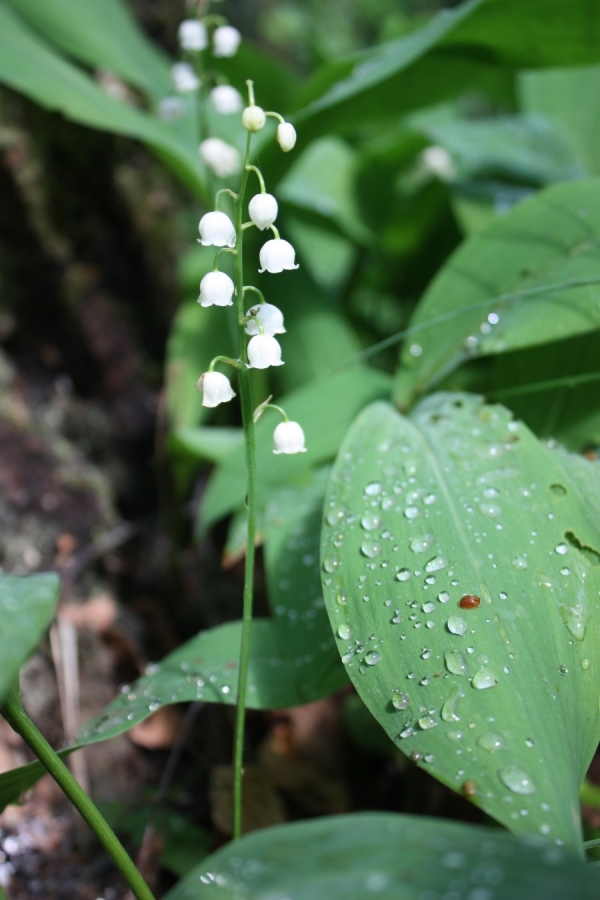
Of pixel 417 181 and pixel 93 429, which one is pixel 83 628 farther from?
pixel 417 181

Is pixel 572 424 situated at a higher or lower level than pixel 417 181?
lower

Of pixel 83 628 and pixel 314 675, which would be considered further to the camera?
pixel 83 628

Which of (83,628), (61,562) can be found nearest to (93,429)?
(61,562)

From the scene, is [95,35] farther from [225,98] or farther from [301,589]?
[301,589]

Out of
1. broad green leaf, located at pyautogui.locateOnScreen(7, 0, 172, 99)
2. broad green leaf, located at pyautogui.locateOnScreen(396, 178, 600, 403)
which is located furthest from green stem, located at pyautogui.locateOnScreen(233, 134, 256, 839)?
broad green leaf, located at pyautogui.locateOnScreen(7, 0, 172, 99)

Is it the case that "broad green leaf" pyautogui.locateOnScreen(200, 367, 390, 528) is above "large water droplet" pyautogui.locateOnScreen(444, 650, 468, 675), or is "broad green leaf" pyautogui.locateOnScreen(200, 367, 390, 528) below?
above

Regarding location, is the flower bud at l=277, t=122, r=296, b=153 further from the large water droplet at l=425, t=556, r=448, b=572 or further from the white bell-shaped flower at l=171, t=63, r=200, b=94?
the white bell-shaped flower at l=171, t=63, r=200, b=94

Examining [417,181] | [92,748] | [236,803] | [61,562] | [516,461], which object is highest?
[417,181]
